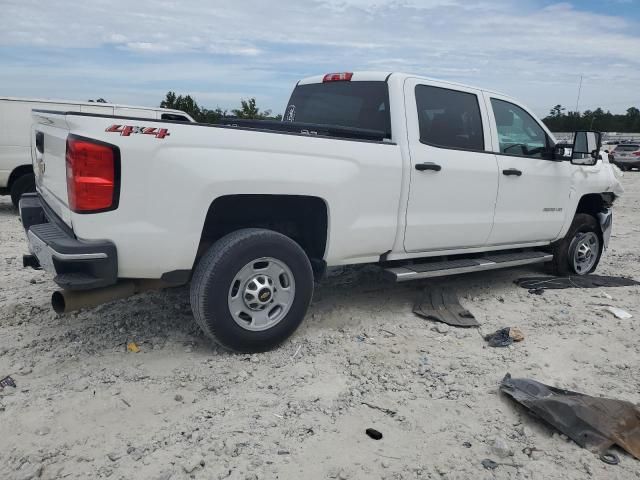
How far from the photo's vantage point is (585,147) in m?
5.37

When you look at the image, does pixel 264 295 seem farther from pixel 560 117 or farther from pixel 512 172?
pixel 560 117

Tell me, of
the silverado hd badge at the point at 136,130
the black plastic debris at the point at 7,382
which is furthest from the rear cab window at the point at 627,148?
the black plastic debris at the point at 7,382

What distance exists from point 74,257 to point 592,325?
403 centimetres

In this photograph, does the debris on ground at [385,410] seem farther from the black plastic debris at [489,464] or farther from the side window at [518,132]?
the side window at [518,132]

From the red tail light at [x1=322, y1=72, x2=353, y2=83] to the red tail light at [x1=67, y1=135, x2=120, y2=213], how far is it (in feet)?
Answer: 7.88

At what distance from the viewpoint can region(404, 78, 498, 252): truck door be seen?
4.35 metres

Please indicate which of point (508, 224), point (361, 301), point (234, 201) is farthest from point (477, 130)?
point (234, 201)

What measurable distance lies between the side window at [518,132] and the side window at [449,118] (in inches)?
11.8

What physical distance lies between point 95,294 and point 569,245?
4946 mm

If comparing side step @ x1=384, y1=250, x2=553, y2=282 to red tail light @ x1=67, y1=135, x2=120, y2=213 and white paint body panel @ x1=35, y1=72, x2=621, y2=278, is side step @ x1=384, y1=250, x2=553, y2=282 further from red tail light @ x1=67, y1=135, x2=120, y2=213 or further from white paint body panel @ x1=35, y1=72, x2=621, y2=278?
red tail light @ x1=67, y1=135, x2=120, y2=213

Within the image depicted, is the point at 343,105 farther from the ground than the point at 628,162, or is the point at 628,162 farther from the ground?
the point at 343,105

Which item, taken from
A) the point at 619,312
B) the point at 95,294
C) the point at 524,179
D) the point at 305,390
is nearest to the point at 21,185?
the point at 95,294

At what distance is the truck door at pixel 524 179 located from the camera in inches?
199

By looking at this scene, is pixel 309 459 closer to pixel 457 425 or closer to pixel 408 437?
pixel 408 437
